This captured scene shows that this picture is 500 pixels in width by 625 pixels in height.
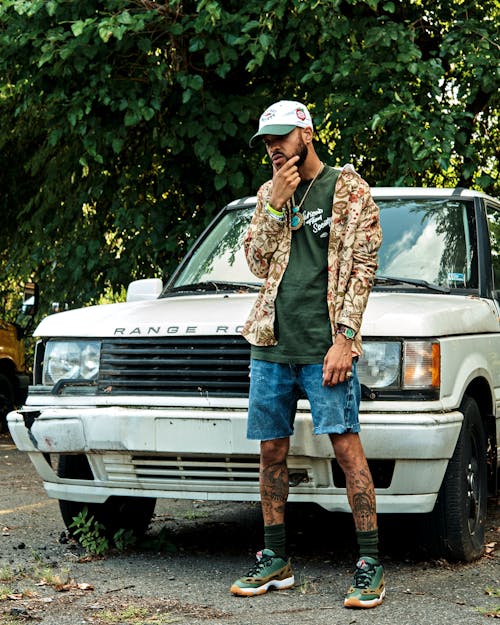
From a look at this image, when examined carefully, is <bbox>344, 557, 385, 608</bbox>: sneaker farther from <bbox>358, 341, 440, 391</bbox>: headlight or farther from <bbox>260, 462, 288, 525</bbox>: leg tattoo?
<bbox>358, 341, 440, 391</bbox>: headlight

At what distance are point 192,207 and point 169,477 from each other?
236 inches

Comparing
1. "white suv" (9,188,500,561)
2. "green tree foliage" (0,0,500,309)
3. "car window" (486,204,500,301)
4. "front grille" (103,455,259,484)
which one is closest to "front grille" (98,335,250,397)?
"white suv" (9,188,500,561)

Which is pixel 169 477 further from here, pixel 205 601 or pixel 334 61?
pixel 334 61

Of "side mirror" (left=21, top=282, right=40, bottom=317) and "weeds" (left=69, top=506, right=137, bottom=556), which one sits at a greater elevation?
"side mirror" (left=21, top=282, right=40, bottom=317)

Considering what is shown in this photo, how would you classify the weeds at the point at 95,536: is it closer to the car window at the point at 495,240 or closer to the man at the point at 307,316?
the man at the point at 307,316

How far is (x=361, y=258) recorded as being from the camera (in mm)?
4508

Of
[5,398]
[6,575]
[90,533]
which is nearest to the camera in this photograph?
[6,575]

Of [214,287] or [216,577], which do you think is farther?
[214,287]

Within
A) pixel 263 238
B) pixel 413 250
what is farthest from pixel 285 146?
pixel 413 250

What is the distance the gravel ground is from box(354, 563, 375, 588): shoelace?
110 mm

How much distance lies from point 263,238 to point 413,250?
150cm

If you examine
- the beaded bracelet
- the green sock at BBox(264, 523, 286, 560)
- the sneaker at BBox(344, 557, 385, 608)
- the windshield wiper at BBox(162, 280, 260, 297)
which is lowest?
the sneaker at BBox(344, 557, 385, 608)

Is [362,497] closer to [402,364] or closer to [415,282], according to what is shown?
[402,364]

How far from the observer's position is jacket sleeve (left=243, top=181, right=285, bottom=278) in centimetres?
459
